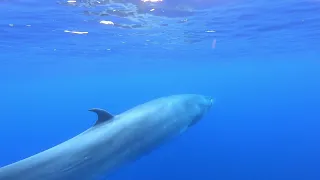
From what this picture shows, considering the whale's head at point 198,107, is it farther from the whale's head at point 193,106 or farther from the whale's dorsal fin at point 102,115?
the whale's dorsal fin at point 102,115

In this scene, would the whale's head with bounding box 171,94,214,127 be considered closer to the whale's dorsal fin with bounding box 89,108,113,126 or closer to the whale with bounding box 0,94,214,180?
the whale with bounding box 0,94,214,180

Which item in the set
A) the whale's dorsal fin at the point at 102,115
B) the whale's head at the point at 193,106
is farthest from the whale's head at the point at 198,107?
the whale's dorsal fin at the point at 102,115

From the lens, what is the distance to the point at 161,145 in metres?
8.76

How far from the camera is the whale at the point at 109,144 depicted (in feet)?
21.2

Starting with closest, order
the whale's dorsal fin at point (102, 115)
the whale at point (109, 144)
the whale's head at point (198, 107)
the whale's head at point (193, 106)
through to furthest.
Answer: the whale at point (109, 144) < the whale's dorsal fin at point (102, 115) < the whale's head at point (193, 106) < the whale's head at point (198, 107)

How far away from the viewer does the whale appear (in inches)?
255

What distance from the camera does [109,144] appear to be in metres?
7.47

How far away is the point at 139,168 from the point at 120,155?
1794cm

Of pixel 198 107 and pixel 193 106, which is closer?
pixel 193 106

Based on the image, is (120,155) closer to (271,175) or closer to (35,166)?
(35,166)

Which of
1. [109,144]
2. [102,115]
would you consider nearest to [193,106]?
[102,115]

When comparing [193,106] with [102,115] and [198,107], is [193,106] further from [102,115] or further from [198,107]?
[102,115]

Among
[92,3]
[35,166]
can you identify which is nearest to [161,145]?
[35,166]

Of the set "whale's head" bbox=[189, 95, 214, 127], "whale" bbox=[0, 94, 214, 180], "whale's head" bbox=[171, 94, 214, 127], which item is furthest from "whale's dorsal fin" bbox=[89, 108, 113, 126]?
"whale's head" bbox=[189, 95, 214, 127]
